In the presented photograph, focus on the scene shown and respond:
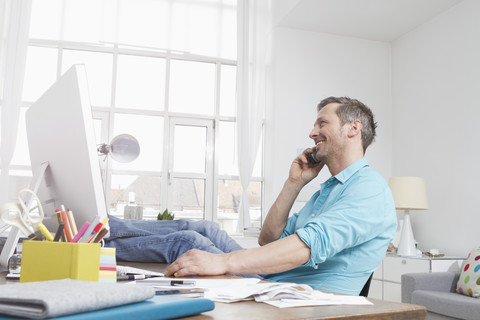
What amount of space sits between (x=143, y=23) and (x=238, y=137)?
5.54 ft

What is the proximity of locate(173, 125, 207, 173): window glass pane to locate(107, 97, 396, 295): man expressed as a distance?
3618mm

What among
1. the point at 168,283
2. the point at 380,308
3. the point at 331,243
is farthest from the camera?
the point at 331,243

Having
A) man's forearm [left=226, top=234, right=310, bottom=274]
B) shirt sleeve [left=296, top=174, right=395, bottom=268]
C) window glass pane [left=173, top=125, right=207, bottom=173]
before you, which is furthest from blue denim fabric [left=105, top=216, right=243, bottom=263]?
window glass pane [left=173, top=125, right=207, bottom=173]

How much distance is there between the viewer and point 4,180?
481cm

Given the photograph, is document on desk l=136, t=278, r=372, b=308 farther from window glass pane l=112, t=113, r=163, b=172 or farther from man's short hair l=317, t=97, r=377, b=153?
window glass pane l=112, t=113, r=163, b=172

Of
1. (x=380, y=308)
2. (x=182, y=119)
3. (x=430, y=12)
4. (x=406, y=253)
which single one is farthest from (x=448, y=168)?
(x=380, y=308)

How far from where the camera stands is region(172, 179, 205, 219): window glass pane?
544cm

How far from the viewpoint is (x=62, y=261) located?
0.78 m

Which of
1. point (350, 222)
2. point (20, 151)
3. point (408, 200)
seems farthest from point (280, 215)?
point (20, 151)

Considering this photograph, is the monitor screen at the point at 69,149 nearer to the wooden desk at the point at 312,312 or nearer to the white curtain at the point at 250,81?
the wooden desk at the point at 312,312

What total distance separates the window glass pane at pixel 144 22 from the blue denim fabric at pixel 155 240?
417 cm

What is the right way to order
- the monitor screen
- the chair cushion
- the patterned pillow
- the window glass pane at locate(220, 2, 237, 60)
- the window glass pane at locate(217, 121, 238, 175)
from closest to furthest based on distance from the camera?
the monitor screen < the chair cushion < the patterned pillow < the window glass pane at locate(217, 121, 238, 175) < the window glass pane at locate(220, 2, 237, 60)

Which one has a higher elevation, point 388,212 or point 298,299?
point 388,212

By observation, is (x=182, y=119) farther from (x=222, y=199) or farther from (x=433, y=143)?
(x=433, y=143)
